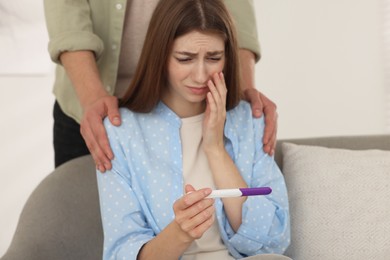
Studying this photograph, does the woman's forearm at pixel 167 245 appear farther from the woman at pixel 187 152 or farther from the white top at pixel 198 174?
the white top at pixel 198 174

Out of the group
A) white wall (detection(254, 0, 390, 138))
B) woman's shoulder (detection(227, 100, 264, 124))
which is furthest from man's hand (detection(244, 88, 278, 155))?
white wall (detection(254, 0, 390, 138))

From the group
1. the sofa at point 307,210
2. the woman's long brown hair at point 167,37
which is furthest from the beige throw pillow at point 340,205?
the woman's long brown hair at point 167,37

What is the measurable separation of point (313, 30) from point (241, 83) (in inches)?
60.0

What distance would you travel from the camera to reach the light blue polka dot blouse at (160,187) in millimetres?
1482

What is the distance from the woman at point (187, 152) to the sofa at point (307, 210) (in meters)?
0.16

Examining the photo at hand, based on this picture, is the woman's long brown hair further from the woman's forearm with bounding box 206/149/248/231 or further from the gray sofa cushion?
the gray sofa cushion

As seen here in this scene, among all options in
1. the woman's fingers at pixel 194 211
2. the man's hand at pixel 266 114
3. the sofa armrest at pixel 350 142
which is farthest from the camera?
the sofa armrest at pixel 350 142

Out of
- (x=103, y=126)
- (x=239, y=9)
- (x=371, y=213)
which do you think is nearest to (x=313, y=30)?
(x=239, y=9)

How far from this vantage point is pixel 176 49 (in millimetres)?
1497

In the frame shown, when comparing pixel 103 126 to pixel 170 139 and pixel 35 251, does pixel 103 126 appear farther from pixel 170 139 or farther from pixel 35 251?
pixel 35 251

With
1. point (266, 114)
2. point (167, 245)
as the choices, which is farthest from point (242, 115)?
point (167, 245)

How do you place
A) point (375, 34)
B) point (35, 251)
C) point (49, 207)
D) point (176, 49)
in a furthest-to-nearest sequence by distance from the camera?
point (375, 34), point (49, 207), point (35, 251), point (176, 49)

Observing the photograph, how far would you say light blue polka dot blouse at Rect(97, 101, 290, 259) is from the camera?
1.48 meters

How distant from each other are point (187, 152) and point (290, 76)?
1.75 metres
